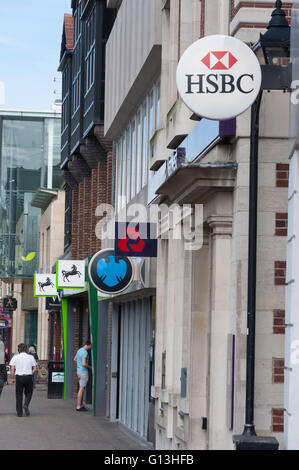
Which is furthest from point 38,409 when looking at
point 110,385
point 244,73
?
point 244,73

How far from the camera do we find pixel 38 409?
2856 cm

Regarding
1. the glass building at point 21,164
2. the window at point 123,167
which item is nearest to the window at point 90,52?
the window at point 123,167

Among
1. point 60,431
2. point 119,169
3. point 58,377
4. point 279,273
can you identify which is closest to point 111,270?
point 60,431

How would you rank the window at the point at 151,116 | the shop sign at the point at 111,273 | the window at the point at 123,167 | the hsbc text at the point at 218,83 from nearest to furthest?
1. the hsbc text at the point at 218,83
2. the window at the point at 151,116
3. the shop sign at the point at 111,273
4. the window at the point at 123,167

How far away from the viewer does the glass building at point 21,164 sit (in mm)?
62938

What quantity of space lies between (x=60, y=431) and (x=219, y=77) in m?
13.2

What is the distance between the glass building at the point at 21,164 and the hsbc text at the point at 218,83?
167ft

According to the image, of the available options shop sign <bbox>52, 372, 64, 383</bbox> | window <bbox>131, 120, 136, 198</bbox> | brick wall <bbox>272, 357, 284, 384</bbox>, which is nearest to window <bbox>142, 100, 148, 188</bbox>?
window <bbox>131, 120, 136, 198</bbox>

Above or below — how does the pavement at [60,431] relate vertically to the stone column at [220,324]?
below

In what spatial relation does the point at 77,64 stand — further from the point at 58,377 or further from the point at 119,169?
the point at 119,169

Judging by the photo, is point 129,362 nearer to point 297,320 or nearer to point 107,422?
point 107,422

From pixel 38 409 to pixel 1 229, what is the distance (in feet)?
126

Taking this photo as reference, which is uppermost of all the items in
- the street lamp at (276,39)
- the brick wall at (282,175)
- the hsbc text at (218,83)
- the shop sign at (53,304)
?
the street lamp at (276,39)

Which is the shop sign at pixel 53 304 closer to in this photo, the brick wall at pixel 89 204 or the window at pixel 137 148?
the brick wall at pixel 89 204
